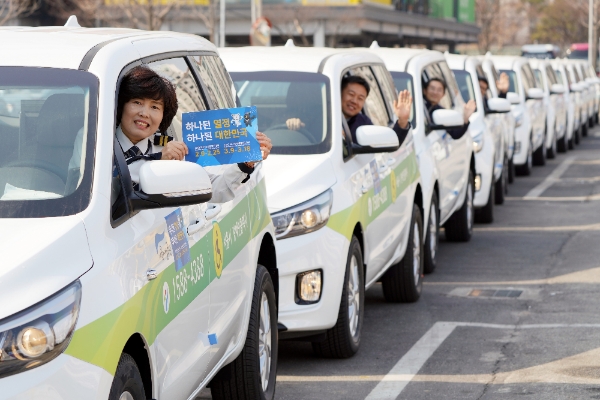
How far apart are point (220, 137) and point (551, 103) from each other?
18.4 meters

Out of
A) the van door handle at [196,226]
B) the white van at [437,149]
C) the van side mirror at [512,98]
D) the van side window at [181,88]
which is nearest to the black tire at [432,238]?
the white van at [437,149]

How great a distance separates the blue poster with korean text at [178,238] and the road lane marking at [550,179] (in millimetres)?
13205

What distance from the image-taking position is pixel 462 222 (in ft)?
41.2

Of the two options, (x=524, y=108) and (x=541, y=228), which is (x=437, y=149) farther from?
(x=524, y=108)

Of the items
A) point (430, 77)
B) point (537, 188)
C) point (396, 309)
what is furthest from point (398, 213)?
point (537, 188)

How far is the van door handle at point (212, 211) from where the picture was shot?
496 cm

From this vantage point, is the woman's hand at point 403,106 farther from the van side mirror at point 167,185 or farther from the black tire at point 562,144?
the black tire at point 562,144

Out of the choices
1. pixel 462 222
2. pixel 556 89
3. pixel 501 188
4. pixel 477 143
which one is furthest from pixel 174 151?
pixel 556 89

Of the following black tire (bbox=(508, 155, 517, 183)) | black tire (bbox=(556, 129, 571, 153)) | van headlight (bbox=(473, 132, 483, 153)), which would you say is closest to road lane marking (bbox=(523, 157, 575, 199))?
black tire (bbox=(508, 155, 517, 183))

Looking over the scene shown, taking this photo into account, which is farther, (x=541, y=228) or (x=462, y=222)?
(x=541, y=228)

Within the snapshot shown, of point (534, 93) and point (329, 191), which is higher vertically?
point (329, 191)

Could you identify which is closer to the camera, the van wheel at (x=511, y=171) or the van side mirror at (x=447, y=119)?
the van side mirror at (x=447, y=119)

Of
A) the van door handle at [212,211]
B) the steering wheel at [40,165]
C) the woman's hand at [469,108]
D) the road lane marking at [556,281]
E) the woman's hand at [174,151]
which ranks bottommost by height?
the road lane marking at [556,281]

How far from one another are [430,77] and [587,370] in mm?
4741
